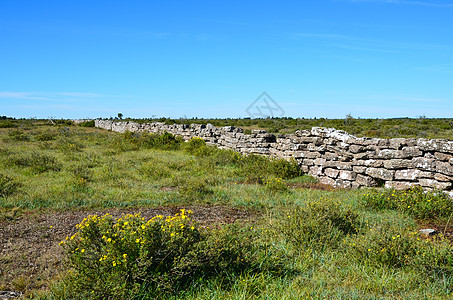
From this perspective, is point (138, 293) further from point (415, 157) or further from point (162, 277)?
point (415, 157)

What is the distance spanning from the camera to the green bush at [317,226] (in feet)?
15.8

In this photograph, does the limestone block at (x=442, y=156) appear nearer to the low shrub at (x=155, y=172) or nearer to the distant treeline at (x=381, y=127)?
the low shrub at (x=155, y=172)

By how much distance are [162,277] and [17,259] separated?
107 inches

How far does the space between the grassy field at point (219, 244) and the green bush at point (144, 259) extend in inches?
0.5

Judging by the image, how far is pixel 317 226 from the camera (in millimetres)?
4984

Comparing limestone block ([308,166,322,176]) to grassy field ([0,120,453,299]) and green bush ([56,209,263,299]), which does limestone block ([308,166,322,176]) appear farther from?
green bush ([56,209,263,299])

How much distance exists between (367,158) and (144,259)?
7589mm

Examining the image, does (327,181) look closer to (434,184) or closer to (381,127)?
(434,184)

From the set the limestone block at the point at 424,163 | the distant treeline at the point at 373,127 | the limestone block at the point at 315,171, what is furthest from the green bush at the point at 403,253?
the distant treeline at the point at 373,127

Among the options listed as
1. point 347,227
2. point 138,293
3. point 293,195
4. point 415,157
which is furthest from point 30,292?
point 415,157

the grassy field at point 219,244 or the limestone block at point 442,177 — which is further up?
the limestone block at point 442,177

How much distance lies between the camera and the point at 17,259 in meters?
4.62

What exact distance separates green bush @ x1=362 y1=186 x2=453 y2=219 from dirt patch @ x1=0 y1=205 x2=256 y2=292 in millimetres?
2888

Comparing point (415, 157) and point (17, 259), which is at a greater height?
point (415, 157)
